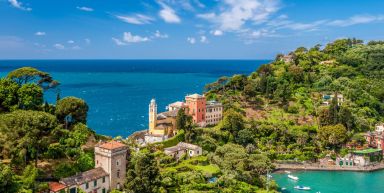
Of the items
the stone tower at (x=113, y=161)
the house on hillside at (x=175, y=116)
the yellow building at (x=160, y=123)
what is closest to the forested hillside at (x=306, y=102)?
the house on hillside at (x=175, y=116)

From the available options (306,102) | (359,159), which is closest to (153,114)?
(359,159)

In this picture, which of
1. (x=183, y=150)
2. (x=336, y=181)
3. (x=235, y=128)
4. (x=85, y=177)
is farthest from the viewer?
(x=235, y=128)

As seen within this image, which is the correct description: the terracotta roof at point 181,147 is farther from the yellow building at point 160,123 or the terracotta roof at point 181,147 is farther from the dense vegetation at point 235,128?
the yellow building at point 160,123

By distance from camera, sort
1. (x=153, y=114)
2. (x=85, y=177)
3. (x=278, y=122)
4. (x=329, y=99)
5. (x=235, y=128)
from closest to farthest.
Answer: (x=85, y=177) < (x=153, y=114) < (x=235, y=128) < (x=278, y=122) < (x=329, y=99)

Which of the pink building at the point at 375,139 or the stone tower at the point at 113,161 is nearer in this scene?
the stone tower at the point at 113,161

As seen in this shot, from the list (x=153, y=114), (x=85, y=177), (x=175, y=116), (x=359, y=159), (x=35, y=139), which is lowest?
(x=359, y=159)

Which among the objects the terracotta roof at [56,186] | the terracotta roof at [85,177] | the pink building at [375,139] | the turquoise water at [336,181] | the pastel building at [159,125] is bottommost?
the turquoise water at [336,181]

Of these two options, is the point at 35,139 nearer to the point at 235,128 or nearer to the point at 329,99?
the point at 235,128
